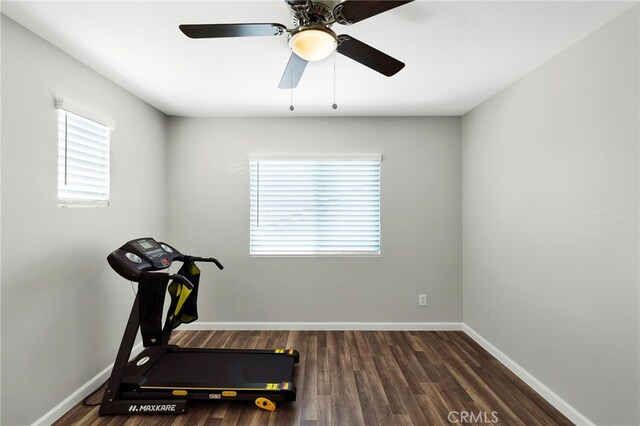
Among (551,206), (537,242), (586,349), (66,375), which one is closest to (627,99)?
(551,206)

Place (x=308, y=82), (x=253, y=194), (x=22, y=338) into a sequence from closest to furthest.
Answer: (x=22, y=338), (x=308, y=82), (x=253, y=194)

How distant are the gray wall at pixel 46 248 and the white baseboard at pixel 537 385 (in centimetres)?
345

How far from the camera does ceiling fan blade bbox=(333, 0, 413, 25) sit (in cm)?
134

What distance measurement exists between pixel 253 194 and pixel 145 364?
6.54 ft

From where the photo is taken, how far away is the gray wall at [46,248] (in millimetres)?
1891

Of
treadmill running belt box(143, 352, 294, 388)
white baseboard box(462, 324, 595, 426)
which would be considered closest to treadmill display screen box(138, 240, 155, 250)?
treadmill running belt box(143, 352, 294, 388)

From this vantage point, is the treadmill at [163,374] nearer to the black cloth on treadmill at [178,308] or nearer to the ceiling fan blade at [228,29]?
the black cloth on treadmill at [178,308]

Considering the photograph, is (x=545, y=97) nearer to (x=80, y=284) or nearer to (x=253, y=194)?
(x=253, y=194)

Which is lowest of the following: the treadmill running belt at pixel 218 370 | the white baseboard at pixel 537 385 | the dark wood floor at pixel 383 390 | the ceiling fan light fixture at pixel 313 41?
the dark wood floor at pixel 383 390

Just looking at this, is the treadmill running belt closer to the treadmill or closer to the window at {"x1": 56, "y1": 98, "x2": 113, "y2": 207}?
the treadmill

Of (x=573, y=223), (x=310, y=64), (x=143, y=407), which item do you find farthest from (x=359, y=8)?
(x=143, y=407)

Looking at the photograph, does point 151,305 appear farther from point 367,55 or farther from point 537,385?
point 537,385

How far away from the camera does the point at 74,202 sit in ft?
7.75

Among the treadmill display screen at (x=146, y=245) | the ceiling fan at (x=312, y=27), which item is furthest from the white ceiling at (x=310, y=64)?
the treadmill display screen at (x=146, y=245)
